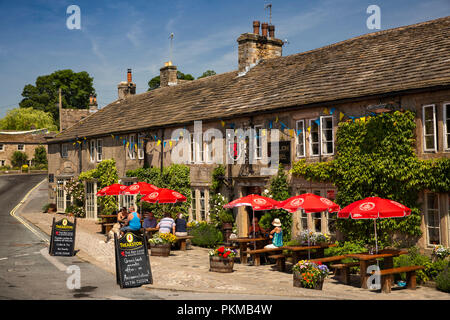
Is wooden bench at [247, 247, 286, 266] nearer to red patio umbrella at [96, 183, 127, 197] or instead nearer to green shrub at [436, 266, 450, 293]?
green shrub at [436, 266, 450, 293]

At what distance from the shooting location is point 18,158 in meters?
80.4

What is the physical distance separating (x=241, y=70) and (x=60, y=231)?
13319 mm

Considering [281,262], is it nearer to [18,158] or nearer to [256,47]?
[256,47]

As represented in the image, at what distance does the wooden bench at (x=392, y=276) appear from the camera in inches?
540

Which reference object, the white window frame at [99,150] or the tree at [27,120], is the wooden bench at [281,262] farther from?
the tree at [27,120]

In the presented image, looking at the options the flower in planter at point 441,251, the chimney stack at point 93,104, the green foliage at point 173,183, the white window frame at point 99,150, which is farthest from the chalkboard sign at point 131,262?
the chimney stack at point 93,104

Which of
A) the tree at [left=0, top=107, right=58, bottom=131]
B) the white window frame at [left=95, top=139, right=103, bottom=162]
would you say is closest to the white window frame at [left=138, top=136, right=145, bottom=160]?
the white window frame at [left=95, top=139, right=103, bottom=162]

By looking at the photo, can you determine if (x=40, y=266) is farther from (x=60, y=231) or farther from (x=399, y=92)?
(x=399, y=92)

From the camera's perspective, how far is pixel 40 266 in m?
17.1

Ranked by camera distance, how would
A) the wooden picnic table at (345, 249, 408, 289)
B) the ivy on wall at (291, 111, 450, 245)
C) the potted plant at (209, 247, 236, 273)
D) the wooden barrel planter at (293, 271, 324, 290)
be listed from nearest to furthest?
the wooden barrel planter at (293, 271, 324, 290)
the wooden picnic table at (345, 249, 408, 289)
the ivy on wall at (291, 111, 450, 245)
the potted plant at (209, 247, 236, 273)

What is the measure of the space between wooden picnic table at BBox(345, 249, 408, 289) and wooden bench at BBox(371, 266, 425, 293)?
1.92 feet

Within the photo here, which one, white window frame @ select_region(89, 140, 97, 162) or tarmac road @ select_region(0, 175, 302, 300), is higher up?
white window frame @ select_region(89, 140, 97, 162)

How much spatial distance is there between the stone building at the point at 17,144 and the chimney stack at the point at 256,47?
59346 mm

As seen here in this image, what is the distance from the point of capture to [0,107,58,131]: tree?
297 feet
